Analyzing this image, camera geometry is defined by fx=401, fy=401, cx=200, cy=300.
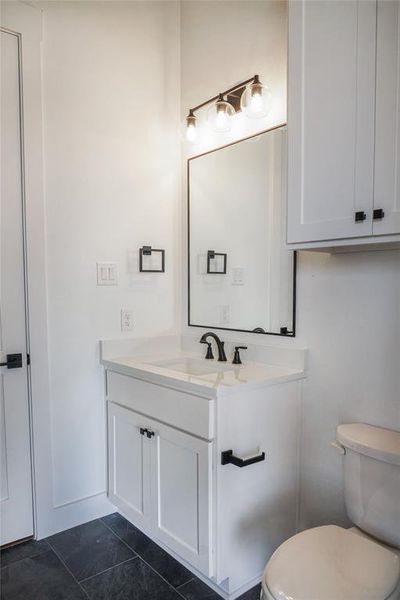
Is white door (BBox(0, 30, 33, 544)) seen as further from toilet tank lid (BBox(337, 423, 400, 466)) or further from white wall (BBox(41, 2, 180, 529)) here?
toilet tank lid (BBox(337, 423, 400, 466))

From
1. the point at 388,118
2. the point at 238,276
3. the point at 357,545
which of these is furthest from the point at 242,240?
the point at 357,545

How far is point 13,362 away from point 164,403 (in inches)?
30.6

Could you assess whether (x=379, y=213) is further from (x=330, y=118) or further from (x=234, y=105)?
(x=234, y=105)

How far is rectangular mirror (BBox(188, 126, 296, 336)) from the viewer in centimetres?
189

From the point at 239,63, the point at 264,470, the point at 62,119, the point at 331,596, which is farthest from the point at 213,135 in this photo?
the point at 331,596

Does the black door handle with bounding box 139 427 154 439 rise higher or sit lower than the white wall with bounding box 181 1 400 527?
lower

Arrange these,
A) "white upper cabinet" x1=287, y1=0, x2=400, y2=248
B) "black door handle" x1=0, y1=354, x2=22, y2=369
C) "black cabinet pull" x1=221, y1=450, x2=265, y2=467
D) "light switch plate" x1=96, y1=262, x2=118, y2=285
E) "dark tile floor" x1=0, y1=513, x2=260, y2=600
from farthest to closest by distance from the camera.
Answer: "light switch plate" x1=96, y1=262, x2=118, y2=285
"black door handle" x1=0, y1=354, x2=22, y2=369
"dark tile floor" x1=0, y1=513, x2=260, y2=600
"black cabinet pull" x1=221, y1=450, x2=265, y2=467
"white upper cabinet" x1=287, y1=0, x2=400, y2=248

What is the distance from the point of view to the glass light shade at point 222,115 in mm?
2049

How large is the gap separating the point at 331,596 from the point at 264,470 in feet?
1.98

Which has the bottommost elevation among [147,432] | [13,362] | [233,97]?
[147,432]

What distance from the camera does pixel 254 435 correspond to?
162 centimetres

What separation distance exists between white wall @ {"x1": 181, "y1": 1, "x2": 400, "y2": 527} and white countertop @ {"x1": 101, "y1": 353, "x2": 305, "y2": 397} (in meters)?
0.17

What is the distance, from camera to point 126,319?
2.28m

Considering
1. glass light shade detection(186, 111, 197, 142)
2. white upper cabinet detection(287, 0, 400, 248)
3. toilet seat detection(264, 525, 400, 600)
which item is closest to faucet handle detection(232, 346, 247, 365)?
white upper cabinet detection(287, 0, 400, 248)
